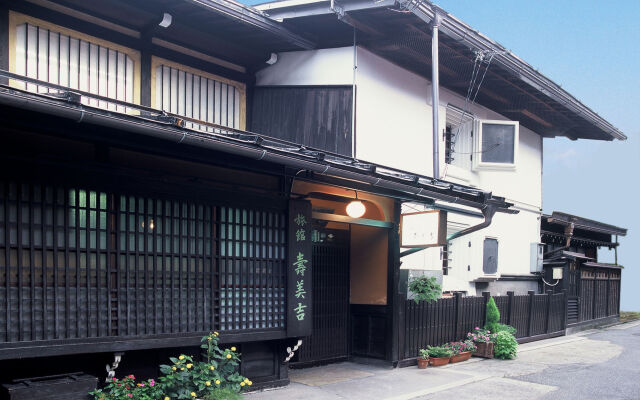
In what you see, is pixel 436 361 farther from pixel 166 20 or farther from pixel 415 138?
pixel 166 20

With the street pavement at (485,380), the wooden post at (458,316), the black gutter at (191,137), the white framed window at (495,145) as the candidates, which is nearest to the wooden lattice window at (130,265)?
the black gutter at (191,137)

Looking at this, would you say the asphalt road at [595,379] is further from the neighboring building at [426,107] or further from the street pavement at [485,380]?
the neighboring building at [426,107]

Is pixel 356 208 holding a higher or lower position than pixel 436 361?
higher

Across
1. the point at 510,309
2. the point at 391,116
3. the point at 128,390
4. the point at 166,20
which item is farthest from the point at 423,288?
the point at 166,20

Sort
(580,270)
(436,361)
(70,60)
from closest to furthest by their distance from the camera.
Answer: (70,60)
(436,361)
(580,270)

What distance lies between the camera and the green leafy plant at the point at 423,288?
12.3 m

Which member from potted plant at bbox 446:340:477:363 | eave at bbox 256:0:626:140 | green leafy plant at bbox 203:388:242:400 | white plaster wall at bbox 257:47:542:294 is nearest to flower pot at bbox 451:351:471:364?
potted plant at bbox 446:340:477:363

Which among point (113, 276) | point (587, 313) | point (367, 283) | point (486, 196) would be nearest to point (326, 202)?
point (367, 283)

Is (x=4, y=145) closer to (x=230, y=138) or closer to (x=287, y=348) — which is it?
(x=230, y=138)

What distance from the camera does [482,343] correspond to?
1406cm

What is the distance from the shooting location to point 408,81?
47.0 feet

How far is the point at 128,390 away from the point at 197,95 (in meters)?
5.72

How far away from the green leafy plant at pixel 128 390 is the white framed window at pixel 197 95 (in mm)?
4659

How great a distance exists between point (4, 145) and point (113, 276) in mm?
2056
